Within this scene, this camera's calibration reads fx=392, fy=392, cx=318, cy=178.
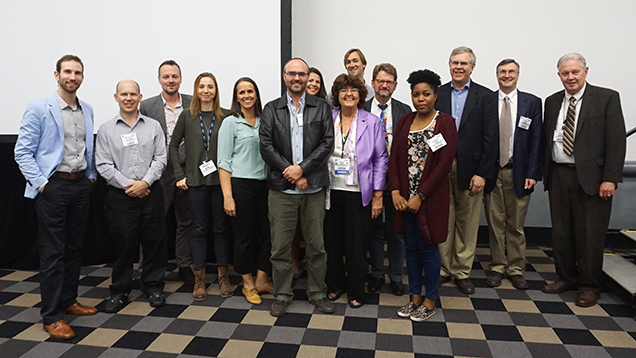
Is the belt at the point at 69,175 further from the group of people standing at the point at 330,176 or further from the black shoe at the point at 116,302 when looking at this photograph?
the black shoe at the point at 116,302

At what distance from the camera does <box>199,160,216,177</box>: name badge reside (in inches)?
106

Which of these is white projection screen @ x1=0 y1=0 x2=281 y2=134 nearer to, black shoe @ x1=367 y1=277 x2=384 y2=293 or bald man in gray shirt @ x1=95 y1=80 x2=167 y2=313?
bald man in gray shirt @ x1=95 y1=80 x2=167 y2=313

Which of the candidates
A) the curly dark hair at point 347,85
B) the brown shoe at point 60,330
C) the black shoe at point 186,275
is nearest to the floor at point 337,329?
the brown shoe at point 60,330

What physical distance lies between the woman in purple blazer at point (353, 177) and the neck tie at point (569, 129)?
4.10ft

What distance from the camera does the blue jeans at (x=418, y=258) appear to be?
2.38m

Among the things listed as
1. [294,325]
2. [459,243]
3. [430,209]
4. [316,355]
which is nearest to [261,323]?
[294,325]

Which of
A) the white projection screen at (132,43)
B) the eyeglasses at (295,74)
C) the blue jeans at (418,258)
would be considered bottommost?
the blue jeans at (418,258)

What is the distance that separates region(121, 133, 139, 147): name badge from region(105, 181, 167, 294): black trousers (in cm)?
31

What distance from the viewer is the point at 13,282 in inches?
123

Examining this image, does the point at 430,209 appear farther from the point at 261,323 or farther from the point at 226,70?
the point at 226,70

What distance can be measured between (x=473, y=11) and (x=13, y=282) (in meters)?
4.83

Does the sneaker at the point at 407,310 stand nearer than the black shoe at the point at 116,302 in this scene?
Yes

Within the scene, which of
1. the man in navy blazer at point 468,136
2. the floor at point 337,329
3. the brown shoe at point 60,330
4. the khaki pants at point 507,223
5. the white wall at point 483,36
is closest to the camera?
the floor at point 337,329

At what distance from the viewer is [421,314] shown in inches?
94.1
